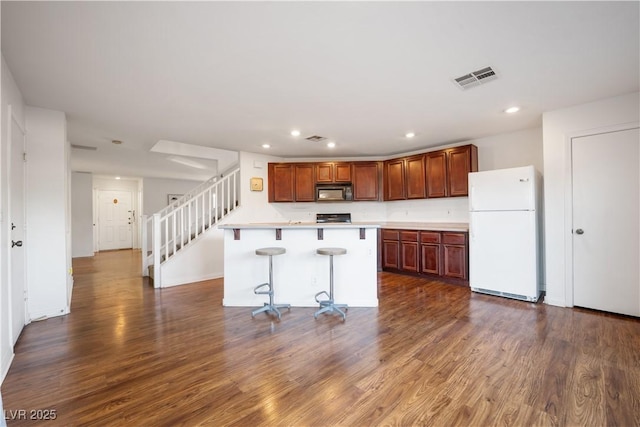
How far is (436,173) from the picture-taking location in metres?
4.87

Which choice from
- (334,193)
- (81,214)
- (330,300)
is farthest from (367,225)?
(81,214)

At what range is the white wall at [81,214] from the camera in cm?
754

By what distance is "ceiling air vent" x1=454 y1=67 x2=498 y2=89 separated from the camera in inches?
96.2

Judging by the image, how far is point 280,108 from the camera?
325cm

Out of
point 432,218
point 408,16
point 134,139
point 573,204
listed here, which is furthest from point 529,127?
point 134,139

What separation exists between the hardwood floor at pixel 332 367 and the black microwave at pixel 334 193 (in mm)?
2769

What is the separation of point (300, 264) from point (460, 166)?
3153 millimetres

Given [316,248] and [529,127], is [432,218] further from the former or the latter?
[316,248]

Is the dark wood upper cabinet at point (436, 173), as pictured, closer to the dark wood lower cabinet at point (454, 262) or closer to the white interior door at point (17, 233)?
the dark wood lower cabinet at point (454, 262)

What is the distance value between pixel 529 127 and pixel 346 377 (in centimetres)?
436

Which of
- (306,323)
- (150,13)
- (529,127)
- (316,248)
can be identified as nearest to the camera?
(150,13)

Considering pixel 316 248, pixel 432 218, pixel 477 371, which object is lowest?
pixel 477 371

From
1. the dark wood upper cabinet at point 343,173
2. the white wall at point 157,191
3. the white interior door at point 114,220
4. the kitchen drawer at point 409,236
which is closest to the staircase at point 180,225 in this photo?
the dark wood upper cabinet at point 343,173

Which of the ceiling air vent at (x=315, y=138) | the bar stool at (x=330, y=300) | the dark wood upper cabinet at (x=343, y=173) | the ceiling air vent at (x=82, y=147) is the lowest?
the bar stool at (x=330, y=300)
